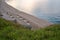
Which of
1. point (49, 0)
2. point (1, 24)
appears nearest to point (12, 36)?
point (1, 24)

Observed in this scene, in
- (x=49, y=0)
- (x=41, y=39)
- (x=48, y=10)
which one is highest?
(x=49, y=0)

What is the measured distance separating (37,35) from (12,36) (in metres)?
0.96

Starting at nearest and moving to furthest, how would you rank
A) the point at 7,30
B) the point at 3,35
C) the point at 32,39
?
the point at 32,39 → the point at 3,35 → the point at 7,30

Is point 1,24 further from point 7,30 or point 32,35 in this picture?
point 32,35

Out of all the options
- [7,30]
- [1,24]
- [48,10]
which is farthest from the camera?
[48,10]

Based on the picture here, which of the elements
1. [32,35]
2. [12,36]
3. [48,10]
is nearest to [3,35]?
[12,36]

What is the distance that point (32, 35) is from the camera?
9891mm

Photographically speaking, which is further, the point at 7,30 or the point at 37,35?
the point at 7,30

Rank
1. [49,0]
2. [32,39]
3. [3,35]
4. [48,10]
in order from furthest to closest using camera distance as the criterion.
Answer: [49,0] < [48,10] < [3,35] < [32,39]

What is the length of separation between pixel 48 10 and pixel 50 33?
94.7ft

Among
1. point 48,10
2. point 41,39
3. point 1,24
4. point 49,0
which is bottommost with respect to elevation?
point 41,39

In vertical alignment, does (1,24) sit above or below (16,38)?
above

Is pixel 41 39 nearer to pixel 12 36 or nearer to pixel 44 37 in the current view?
pixel 44 37

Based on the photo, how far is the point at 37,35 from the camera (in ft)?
32.2
